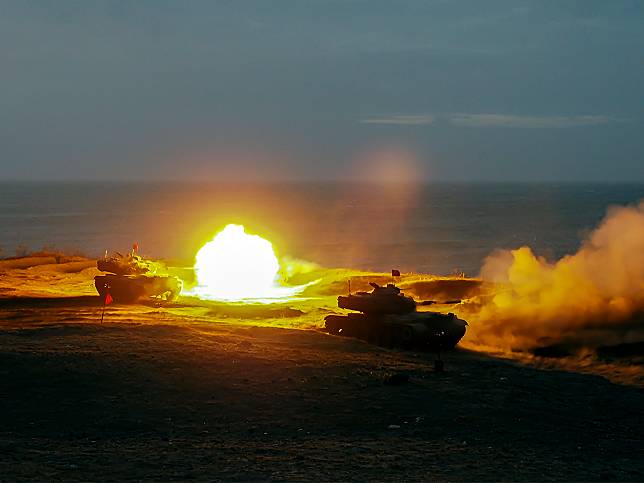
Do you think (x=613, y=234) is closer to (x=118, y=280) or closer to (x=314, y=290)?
(x=314, y=290)

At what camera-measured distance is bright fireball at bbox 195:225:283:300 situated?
45594 millimetres

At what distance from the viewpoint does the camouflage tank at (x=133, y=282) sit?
33688 mm

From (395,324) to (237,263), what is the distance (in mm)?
24507

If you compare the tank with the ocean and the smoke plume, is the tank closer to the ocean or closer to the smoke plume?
the smoke plume

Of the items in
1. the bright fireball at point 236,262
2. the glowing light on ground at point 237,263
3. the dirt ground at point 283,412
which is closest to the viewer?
the dirt ground at point 283,412

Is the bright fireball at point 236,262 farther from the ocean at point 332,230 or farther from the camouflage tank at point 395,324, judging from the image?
the camouflage tank at point 395,324

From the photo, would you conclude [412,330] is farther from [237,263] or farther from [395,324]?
[237,263]

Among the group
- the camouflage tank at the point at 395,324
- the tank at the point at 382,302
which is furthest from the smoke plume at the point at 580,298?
the tank at the point at 382,302

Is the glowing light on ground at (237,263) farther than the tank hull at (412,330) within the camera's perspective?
Yes

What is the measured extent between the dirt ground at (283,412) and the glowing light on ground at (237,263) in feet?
70.4

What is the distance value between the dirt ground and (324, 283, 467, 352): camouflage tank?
3.32ft

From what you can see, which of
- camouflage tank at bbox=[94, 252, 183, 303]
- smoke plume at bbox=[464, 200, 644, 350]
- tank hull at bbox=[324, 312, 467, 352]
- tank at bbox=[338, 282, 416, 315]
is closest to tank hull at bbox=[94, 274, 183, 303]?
camouflage tank at bbox=[94, 252, 183, 303]

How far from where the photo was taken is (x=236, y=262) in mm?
47906

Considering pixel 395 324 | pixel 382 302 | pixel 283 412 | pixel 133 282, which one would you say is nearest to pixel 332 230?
pixel 133 282
